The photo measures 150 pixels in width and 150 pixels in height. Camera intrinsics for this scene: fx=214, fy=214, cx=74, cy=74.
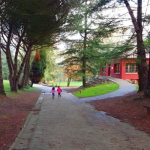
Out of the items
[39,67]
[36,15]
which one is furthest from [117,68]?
[36,15]

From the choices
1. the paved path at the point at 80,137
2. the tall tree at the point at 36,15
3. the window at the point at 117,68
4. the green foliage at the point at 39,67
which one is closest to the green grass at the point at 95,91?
the tall tree at the point at 36,15

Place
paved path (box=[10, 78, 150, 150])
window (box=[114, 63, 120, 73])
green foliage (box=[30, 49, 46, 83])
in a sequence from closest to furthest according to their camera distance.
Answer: paved path (box=[10, 78, 150, 150])
window (box=[114, 63, 120, 73])
green foliage (box=[30, 49, 46, 83])

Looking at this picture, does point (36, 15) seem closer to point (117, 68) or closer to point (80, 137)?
point (80, 137)

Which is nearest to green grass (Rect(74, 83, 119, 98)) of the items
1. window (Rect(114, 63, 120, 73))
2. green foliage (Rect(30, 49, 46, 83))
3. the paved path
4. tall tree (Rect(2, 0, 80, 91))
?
tall tree (Rect(2, 0, 80, 91))

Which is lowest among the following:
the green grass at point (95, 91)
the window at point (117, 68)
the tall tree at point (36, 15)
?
the green grass at point (95, 91)

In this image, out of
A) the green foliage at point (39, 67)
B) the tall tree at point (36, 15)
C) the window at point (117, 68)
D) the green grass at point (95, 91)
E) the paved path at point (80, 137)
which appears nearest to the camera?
the paved path at point (80, 137)

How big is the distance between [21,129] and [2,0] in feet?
30.3

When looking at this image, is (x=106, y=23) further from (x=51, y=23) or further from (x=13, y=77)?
(x=13, y=77)

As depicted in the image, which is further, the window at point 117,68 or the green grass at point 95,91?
the window at point 117,68

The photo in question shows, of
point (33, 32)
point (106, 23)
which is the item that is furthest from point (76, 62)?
point (106, 23)

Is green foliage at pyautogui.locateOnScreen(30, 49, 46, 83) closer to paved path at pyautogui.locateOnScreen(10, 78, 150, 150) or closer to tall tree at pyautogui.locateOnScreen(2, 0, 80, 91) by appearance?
tall tree at pyautogui.locateOnScreen(2, 0, 80, 91)

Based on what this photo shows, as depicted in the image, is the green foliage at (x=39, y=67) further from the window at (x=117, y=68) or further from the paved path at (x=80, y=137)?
the paved path at (x=80, y=137)

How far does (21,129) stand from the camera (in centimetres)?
756

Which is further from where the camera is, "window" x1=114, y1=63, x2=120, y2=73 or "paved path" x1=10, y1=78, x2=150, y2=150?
"window" x1=114, y1=63, x2=120, y2=73
